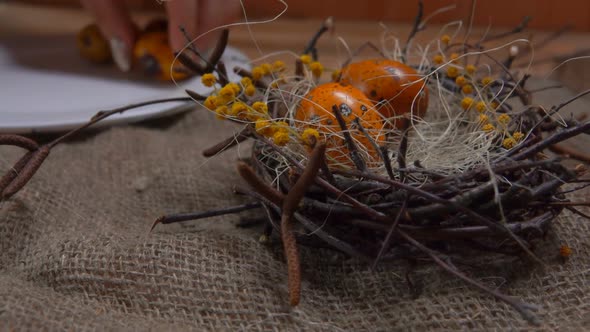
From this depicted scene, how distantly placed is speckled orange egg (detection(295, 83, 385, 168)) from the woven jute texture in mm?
64

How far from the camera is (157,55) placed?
809 millimetres

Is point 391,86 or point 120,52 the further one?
point 120,52

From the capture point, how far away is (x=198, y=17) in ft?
2.65

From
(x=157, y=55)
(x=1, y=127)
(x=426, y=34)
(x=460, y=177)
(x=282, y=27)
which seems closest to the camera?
(x=460, y=177)

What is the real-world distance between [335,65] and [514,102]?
28 cm

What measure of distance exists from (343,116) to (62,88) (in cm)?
49

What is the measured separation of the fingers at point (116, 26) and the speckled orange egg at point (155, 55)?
0.05 feet

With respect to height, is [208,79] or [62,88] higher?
[208,79]

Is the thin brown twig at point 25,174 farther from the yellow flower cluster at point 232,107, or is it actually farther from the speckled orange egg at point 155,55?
the speckled orange egg at point 155,55

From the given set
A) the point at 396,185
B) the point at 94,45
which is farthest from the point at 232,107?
the point at 94,45

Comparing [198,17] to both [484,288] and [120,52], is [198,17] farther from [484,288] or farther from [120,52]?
[484,288]

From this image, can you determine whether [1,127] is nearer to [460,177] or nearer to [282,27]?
[460,177]

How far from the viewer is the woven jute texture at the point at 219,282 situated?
39cm

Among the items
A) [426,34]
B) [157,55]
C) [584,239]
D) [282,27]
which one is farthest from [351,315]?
[282,27]
